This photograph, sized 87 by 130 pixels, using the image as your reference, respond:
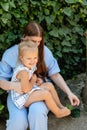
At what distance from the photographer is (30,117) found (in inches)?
153

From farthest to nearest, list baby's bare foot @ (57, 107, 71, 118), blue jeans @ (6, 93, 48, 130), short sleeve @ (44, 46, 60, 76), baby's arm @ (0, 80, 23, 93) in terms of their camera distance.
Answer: short sleeve @ (44, 46, 60, 76)
baby's bare foot @ (57, 107, 71, 118)
baby's arm @ (0, 80, 23, 93)
blue jeans @ (6, 93, 48, 130)

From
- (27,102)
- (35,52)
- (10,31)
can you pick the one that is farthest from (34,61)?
(10,31)

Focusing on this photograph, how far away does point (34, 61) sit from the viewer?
13.0 ft

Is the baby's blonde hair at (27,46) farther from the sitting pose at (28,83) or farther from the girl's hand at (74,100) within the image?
the girl's hand at (74,100)

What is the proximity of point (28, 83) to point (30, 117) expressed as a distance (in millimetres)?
317

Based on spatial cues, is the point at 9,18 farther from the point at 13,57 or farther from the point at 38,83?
the point at 38,83

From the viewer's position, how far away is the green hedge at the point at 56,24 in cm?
441

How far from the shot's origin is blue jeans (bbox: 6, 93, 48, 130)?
12.7 ft

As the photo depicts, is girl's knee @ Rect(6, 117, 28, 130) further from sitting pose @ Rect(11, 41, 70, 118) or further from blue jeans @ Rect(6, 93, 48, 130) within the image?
sitting pose @ Rect(11, 41, 70, 118)

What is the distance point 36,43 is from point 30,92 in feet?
1.56

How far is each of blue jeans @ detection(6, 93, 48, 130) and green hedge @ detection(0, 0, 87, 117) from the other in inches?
33.7

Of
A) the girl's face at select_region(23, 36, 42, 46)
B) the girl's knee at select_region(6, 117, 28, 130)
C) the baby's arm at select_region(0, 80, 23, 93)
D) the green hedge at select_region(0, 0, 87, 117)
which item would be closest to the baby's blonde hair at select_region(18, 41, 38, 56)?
the girl's face at select_region(23, 36, 42, 46)

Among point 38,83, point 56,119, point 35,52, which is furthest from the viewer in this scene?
point 56,119

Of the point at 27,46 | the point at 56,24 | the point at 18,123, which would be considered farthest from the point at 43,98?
the point at 56,24
